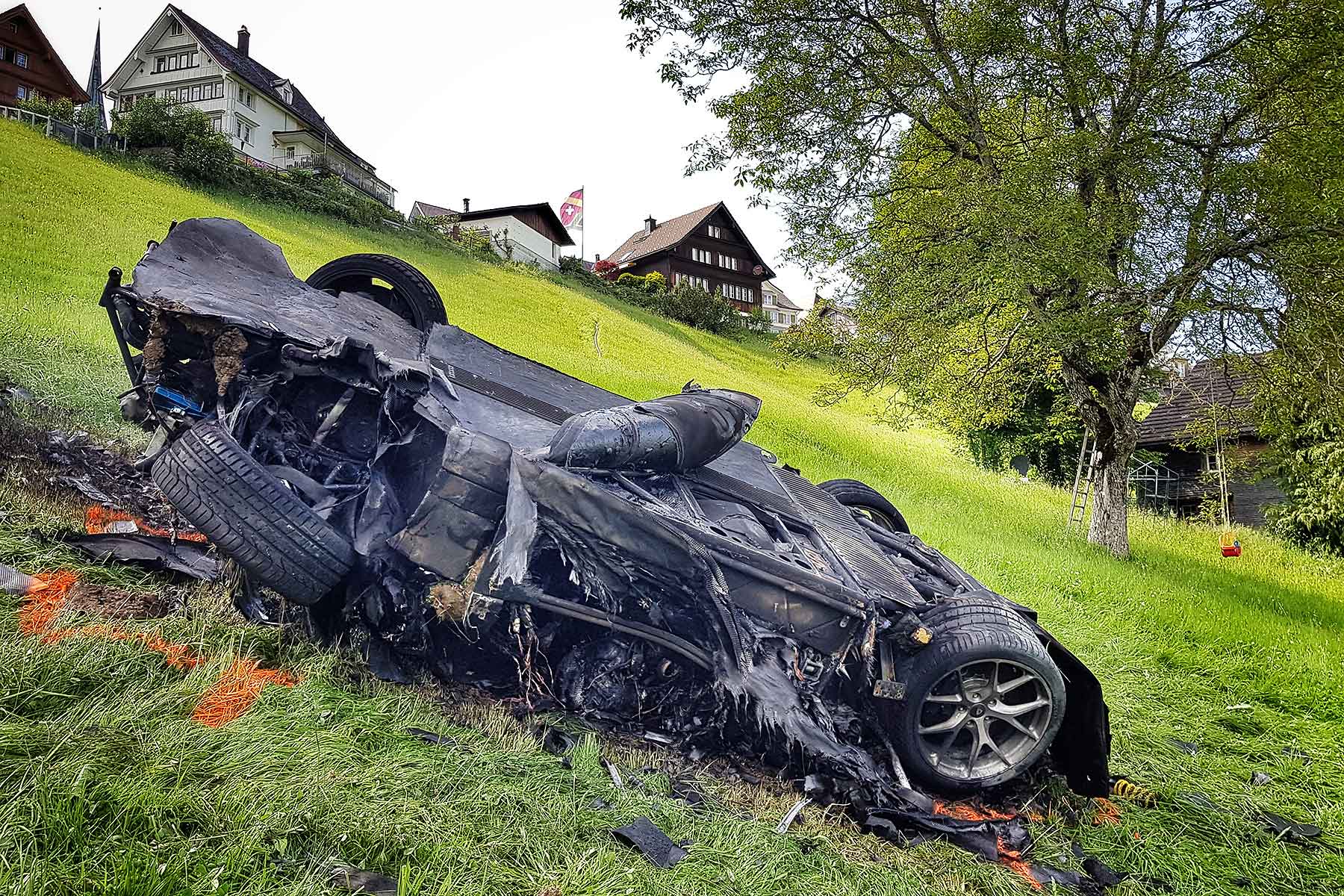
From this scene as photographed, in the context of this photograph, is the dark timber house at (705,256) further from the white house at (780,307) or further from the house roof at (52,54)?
the house roof at (52,54)

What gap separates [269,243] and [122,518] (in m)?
1.86

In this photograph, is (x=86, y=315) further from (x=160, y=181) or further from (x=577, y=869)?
(x=577, y=869)

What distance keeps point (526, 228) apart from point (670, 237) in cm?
894

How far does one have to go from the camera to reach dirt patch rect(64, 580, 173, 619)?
3.17 meters

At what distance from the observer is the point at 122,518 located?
4430mm

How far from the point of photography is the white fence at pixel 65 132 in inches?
335

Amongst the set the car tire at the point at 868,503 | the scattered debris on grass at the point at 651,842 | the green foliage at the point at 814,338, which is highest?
the green foliage at the point at 814,338

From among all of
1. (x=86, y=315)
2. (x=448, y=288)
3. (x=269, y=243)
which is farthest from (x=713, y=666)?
(x=448, y=288)

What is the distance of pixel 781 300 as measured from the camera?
60.8 m

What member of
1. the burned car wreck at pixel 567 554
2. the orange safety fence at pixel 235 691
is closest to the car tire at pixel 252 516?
the burned car wreck at pixel 567 554

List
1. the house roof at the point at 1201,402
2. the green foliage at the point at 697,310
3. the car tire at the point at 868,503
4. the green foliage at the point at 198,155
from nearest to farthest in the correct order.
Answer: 1. the car tire at the point at 868,503
2. the house roof at the point at 1201,402
3. the green foliage at the point at 198,155
4. the green foliage at the point at 697,310

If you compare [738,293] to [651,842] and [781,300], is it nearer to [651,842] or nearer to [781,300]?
[781,300]

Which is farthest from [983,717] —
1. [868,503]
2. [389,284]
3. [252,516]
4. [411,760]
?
[389,284]

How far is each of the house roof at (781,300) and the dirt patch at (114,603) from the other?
183 ft
